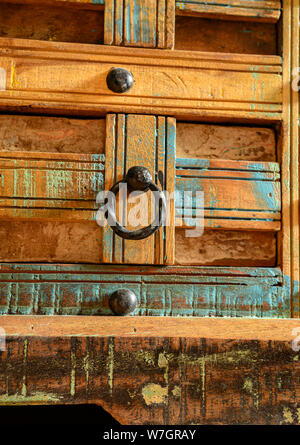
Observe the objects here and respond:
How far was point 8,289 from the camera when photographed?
908mm

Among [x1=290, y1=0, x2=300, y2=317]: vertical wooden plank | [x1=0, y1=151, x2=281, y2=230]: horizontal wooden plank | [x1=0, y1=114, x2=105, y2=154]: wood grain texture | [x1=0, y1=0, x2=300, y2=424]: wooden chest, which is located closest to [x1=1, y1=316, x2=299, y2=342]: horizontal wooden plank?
[x1=0, y1=0, x2=300, y2=424]: wooden chest

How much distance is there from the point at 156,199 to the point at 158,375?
15.7 inches

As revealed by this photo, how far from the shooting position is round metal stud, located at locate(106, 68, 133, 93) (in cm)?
93

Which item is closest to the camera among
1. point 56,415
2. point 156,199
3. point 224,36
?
point 156,199

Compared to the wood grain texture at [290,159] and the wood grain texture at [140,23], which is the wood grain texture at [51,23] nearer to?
the wood grain texture at [140,23]

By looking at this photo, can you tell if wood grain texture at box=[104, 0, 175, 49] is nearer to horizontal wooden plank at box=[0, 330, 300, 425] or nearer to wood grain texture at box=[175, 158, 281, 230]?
wood grain texture at box=[175, 158, 281, 230]

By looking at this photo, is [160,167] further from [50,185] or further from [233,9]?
[233,9]

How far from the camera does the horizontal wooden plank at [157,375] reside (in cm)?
78

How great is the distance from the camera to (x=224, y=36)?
1035 millimetres

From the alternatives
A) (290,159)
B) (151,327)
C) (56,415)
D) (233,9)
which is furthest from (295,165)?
(56,415)

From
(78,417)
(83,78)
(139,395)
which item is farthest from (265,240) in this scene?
(78,417)

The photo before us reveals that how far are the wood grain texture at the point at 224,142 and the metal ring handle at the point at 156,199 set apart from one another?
5.8 inches
